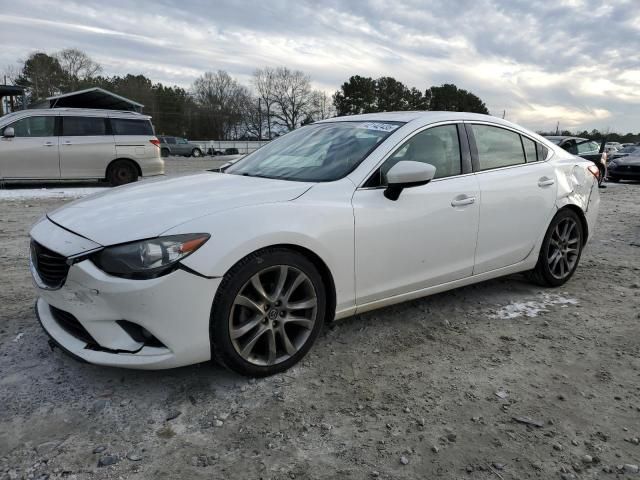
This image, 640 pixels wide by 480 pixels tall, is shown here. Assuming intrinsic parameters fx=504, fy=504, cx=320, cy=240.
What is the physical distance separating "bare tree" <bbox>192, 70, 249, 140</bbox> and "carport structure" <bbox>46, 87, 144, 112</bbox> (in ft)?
170

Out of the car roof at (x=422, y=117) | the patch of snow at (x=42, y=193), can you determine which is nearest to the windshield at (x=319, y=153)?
the car roof at (x=422, y=117)

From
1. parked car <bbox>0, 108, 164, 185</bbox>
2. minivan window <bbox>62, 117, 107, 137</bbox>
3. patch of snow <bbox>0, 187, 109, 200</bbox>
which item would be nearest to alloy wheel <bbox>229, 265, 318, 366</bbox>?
patch of snow <bbox>0, 187, 109, 200</bbox>

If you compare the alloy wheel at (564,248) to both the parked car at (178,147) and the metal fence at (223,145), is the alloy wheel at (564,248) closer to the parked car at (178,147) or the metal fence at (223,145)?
the parked car at (178,147)

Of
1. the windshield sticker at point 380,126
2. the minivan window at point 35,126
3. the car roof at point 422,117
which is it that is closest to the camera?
the windshield sticker at point 380,126

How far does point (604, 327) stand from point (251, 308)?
2.60 meters

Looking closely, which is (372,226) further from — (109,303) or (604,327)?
(604,327)

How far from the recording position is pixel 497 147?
3.95m

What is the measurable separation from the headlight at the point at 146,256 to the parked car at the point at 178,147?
36.7 metres

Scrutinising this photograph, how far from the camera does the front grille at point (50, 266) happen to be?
2.55 metres

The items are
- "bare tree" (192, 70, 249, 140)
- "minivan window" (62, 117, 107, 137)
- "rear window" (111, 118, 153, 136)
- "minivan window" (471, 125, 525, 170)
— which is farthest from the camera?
"bare tree" (192, 70, 249, 140)

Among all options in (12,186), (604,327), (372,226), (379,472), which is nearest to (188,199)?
(372,226)

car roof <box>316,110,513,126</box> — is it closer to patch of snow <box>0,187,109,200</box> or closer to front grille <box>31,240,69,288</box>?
front grille <box>31,240,69,288</box>

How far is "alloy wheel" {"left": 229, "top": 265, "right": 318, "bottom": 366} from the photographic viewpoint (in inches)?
103

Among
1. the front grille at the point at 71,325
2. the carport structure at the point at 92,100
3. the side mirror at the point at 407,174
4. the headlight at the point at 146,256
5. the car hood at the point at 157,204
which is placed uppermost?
the carport structure at the point at 92,100
